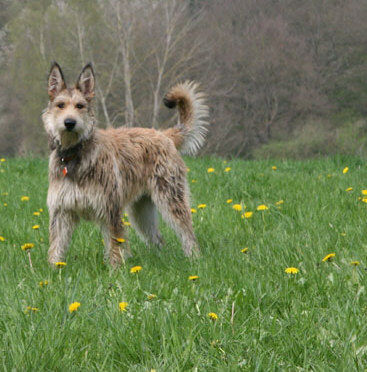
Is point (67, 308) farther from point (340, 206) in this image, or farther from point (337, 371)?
point (340, 206)

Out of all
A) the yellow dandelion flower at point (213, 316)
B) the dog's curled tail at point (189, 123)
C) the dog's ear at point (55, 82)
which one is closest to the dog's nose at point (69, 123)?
the dog's ear at point (55, 82)

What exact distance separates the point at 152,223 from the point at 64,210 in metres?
1.15

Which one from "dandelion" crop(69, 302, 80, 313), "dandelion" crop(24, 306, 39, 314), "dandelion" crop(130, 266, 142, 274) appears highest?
"dandelion" crop(69, 302, 80, 313)

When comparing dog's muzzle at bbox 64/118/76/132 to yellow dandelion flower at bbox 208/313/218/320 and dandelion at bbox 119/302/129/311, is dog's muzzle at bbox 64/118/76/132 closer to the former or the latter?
dandelion at bbox 119/302/129/311

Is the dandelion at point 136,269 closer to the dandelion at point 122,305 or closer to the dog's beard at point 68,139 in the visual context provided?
the dandelion at point 122,305

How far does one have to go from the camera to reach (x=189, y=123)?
5.42 m

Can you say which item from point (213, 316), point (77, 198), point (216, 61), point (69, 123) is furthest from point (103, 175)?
point (216, 61)

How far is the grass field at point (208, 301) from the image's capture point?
213 cm

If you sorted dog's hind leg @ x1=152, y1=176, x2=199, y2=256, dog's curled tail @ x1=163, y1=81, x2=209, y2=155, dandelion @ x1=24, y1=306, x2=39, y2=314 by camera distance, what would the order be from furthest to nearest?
1. dog's curled tail @ x1=163, y1=81, x2=209, y2=155
2. dog's hind leg @ x1=152, y1=176, x2=199, y2=256
3. dandelion @ x1=24, y1=306, x2=39, y2=314

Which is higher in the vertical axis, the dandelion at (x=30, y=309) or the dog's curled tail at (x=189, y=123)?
the dog's curled tail at (x=189, y=123)

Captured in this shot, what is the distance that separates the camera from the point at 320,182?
6555 millimetres

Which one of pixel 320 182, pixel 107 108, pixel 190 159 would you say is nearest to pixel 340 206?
pixel 320 182

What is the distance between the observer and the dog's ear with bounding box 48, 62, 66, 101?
4.25 meters

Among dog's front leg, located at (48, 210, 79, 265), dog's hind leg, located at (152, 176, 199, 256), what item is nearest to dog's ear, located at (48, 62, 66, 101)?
dog's front leg, located at (48, 210, 79, 265)
